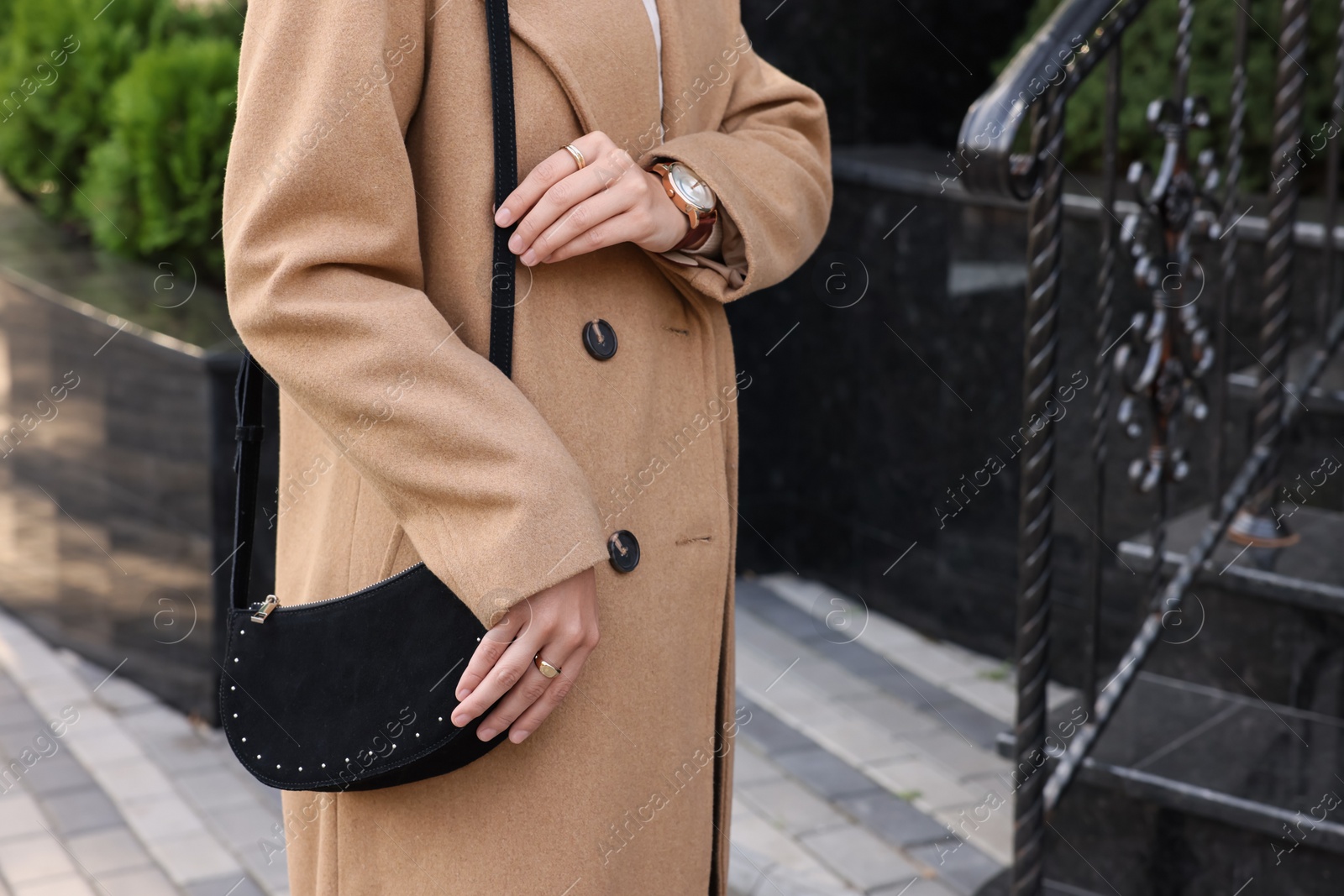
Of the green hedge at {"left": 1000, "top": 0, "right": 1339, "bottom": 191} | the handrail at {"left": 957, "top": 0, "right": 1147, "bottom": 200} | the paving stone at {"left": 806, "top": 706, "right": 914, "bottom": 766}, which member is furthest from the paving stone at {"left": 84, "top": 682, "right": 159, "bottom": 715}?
the green hedge at {"left": 1000, "top": 0, "right": 1339, "bottom": 191}

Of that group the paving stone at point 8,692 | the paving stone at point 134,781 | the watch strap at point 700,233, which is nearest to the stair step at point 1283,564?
the watch strap at point 700,233

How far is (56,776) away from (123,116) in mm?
1862

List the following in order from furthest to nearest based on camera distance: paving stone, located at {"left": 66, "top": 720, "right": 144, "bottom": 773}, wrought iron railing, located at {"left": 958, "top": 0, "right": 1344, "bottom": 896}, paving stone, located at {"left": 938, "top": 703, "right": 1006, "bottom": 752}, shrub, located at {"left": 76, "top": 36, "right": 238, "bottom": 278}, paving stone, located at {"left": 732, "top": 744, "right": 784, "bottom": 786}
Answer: shrub, located at {"left": 76, "top": 36, "right": 238, "bottom": 278}, paving stone, located at {"left": 938, "top": 703, "right": 1006, "bottom": 752}, paving stone, located at {"left": 66, "top": 720, "right": 144, "bottom": 773}, paving stone, located at {"left": 732, "top": 744, "right": 784, "bottom": 786}, wrought iron railing, located at {"left": 958, "top": 0, "right": 1344, "bottom": 896}

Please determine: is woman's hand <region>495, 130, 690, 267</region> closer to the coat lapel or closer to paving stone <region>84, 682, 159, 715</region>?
the coat lapel

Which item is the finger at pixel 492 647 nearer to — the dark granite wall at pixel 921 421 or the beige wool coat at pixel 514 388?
the beige wool coat at pixel 514 388

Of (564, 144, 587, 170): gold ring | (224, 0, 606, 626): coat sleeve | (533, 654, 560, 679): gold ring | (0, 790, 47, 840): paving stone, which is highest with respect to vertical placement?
(564, 144, 587, 170): gold ring

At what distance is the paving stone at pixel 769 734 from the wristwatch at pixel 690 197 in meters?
2.42

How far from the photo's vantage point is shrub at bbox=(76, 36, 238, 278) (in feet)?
13.1

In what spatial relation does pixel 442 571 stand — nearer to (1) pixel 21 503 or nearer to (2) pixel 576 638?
(2) pixel 576 638

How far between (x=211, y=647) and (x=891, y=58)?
116 inches

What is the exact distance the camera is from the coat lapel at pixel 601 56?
1433 mm

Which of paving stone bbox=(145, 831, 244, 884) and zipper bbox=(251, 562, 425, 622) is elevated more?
zipper bbox=(251, 562, 425, 622)

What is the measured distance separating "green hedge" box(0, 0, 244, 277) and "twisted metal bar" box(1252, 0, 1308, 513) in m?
2.69

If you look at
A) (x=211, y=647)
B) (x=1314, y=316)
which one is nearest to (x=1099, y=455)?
(x=1314, y=316)
